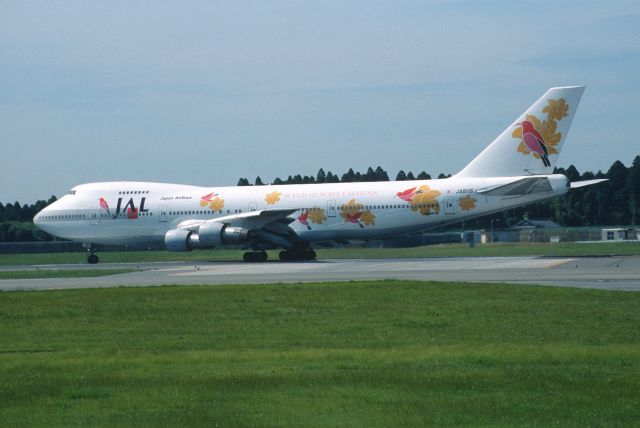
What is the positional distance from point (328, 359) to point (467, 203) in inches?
1221

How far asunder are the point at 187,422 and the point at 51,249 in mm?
64774

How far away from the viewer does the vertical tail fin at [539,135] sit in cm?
4284

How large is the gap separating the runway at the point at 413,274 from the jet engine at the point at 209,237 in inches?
244

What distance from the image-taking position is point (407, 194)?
4538 centimetres

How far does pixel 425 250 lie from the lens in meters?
54.5

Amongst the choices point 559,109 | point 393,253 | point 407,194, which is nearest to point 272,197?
point 407,194

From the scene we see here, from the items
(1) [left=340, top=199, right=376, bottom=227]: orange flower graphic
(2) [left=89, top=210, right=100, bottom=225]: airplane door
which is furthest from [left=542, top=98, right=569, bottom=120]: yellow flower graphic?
(2) [left=89, top=210, right=100, bottom=225]: airplane door

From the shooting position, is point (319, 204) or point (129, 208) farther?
point (129, 208)

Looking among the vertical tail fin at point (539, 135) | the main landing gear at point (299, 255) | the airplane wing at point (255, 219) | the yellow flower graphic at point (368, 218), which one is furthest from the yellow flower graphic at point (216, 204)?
the vertical tail fin at point (539, 135)

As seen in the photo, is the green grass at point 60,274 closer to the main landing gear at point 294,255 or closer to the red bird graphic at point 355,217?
the main landing gear at point 294,255

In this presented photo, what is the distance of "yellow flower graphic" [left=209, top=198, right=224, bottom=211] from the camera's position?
4894cm

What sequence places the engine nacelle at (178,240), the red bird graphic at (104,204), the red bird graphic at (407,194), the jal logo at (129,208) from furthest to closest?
1. the red bird graphic at (104,204)
2. the jal logo at (129,208)
3. the engine nacelle at (178,240)
4. the red bird graphic at (407,194)

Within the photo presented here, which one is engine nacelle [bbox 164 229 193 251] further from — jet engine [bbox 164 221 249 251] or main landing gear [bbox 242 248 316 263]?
main landing gear [bbox 242 248 316 263]

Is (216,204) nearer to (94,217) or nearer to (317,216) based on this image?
(317,216)
